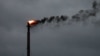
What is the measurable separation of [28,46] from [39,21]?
14.3ft

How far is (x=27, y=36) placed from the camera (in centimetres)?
15025

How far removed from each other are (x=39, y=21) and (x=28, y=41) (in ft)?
13.2

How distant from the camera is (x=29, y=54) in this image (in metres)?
149

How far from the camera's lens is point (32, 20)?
15162 centimetres

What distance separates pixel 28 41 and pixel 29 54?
144cm

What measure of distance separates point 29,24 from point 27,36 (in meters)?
1.17

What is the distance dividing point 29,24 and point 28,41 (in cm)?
174

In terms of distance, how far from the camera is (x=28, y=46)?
150 m

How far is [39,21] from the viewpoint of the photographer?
153000 millimetres

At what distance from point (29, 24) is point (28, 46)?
223cm

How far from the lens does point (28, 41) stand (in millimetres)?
149625

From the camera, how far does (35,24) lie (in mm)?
150875
